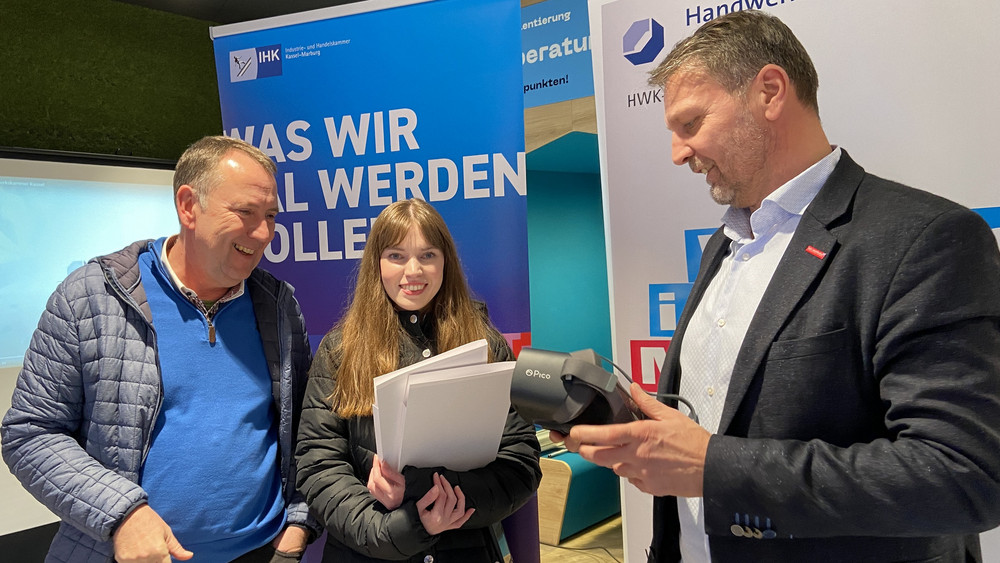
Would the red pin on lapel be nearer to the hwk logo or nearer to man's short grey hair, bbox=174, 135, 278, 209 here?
the hwk logo

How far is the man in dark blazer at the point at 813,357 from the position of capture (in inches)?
35.8

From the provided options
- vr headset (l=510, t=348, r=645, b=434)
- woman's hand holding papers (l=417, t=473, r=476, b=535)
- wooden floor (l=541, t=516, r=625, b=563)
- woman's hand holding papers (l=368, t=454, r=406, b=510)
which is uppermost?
vr headset (l=510, t=348, r=645, b=434)

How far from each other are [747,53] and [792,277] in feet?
1.38

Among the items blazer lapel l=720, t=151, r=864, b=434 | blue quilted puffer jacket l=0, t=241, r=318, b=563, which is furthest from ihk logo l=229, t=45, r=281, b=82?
blazer lapel l=720, t=151, r=864, b=434

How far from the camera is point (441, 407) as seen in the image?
A: 4.64 feet

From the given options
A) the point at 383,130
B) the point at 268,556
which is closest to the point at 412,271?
the point at 268,556

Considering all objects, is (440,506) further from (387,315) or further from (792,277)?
(792,277)

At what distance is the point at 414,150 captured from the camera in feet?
8.24

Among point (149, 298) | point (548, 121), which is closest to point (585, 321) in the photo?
point (548, 121)

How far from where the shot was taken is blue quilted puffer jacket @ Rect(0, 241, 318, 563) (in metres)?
1.47

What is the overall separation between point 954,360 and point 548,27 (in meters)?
4.03

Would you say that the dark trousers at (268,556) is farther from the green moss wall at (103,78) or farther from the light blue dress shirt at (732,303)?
the green moss wall at (103,78)

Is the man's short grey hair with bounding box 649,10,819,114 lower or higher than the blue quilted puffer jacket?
higher

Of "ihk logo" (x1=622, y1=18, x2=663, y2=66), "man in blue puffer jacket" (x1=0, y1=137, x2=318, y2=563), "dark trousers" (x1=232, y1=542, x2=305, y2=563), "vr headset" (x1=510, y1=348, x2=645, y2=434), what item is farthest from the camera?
"ihk logo" (x1=622, y1=18, x2=663, y2=66)
